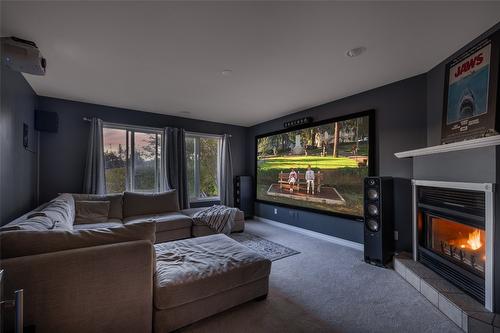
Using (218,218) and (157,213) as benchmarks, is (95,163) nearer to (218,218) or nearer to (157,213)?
(157,213)

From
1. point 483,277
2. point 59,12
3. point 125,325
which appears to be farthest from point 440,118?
Answer: point 59,12

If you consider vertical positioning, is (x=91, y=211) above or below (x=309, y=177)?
below

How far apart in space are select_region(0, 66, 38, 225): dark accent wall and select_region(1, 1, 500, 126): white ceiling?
0.36 meters

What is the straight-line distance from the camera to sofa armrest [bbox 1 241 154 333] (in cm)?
120

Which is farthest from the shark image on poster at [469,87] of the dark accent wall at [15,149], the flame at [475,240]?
the dark accent wall at [15,149]

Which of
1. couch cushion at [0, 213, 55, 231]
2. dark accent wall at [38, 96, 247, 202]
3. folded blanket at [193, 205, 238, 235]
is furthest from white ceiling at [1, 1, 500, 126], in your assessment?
folded blanket at [193, 205, 238, 235]

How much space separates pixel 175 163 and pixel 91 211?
5.78ft

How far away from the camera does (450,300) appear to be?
1864mm

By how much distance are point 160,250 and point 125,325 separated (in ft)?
2.69

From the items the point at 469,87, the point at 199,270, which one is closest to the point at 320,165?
the point at 469,87

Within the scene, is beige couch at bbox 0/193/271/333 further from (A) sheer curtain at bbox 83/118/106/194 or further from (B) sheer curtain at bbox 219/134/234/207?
(B) sheer curtain at bbox 219/134/234/207

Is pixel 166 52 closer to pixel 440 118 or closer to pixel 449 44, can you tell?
pixel 449 44

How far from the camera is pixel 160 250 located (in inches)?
88.1

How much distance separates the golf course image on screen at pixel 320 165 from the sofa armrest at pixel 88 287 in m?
3.10
